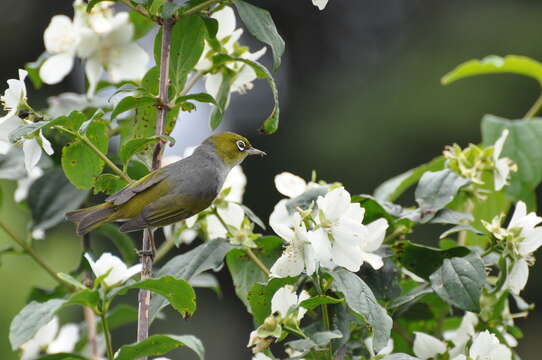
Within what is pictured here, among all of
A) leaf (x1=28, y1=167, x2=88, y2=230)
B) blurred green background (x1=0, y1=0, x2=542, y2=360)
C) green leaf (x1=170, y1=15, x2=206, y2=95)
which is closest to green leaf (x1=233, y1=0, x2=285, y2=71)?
green leaf (x1=170, y1=15, x2=206, y2=95)

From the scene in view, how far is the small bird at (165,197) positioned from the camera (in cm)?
143

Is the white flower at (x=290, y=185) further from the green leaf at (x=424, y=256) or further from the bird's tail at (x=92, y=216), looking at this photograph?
the bird's tail at (x=92, y=216)

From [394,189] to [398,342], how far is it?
37 centimetres

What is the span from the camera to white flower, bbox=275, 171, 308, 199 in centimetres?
141

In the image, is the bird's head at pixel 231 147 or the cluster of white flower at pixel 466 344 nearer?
the cluster of white flower at pixel 466 344

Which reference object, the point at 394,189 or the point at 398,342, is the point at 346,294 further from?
the point at 394,189

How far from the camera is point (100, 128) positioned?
1.24 m

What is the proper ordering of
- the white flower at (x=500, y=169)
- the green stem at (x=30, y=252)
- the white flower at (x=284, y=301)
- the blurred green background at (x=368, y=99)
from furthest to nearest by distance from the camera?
the blurred green background at (x=368, y=99) < the green stem at (x=30, y=252) < the white flower at (x=500, y=169) < the white flower at (x=284, y=301)

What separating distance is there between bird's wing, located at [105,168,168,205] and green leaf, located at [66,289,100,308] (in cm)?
27

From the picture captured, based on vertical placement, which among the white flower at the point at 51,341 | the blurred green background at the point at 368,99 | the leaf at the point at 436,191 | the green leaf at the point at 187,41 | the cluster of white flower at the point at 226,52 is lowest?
the blurred green background at the point at 368,99

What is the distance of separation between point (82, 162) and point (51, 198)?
0.46m

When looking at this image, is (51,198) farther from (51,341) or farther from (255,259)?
(255,259)

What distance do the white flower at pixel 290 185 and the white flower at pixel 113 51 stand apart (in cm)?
45

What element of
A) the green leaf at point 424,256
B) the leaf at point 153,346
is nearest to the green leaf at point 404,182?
the green leaf at point 424,256
